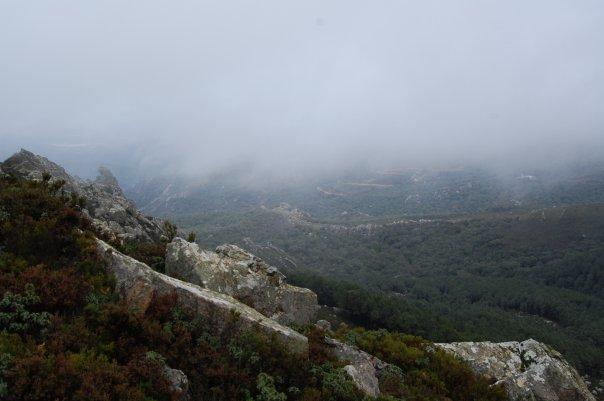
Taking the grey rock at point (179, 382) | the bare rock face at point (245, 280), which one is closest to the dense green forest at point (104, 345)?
the grey rock at point (179, 382)

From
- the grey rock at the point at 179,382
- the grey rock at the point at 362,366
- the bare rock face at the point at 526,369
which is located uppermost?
the grey rock at the point at 179,382

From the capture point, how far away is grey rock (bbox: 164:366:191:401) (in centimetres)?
950

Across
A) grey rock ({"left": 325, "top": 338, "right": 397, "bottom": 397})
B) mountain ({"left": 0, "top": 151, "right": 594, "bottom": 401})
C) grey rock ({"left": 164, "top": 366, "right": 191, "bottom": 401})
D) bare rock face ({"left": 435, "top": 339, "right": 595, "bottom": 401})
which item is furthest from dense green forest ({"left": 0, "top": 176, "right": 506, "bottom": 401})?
bare rock face ({"left": 435, "top": 339, "right": 595, "bottom": 401})

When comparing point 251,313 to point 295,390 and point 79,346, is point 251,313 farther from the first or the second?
point 79,346

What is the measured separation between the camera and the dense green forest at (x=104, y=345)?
8414mm

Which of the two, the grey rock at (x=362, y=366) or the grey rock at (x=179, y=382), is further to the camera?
the grey rock at (x=362, y=366)

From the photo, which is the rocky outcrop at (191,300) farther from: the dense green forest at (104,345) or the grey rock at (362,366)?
the grey rock at (362,366)

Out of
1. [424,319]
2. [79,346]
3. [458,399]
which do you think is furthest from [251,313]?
[424,319]

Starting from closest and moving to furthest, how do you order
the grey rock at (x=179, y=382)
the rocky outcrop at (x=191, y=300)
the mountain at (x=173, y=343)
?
the mountain at (x=173, y=343) < the grey rock at (x=179, y=382) < the rocky outcrop at (x=191, y=300)

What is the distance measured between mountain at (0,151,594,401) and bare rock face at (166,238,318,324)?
0.21ft

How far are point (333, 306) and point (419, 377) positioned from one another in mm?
88293

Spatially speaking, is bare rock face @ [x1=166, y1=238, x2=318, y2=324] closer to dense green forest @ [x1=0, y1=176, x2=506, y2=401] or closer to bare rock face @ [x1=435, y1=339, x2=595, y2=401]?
dense green forest @ [x1=0, y1=176, x2=506, y2=401]

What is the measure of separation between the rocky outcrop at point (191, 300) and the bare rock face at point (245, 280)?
3.14 m

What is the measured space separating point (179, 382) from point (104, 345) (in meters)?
1.97
